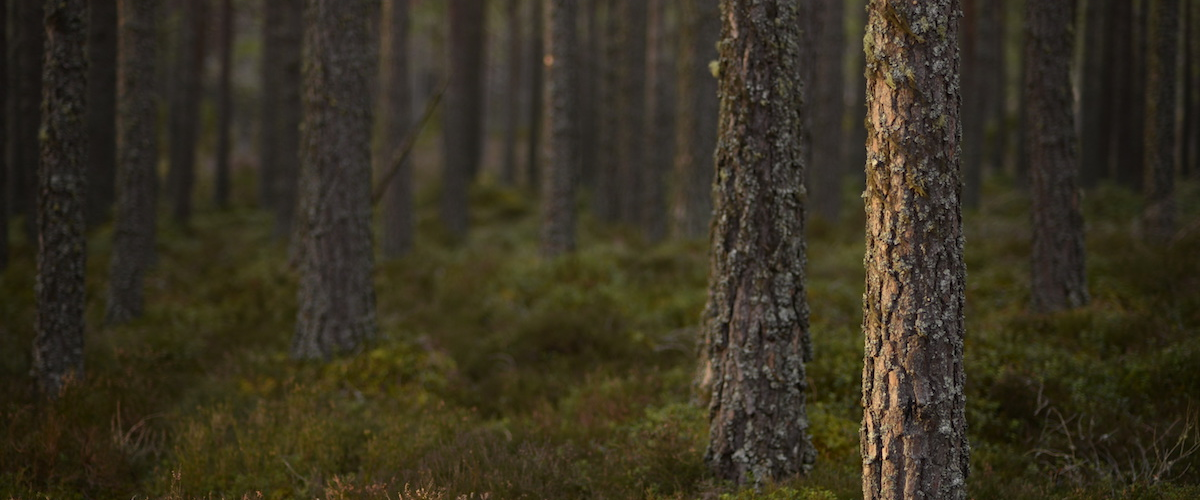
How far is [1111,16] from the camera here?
18688 mm

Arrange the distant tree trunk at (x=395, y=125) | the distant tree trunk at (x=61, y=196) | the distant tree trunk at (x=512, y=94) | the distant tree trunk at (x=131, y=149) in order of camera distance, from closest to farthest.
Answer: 1. the distant tree trunk at (x=61, y=196)
2. the distant tree trunk at (x=131, y=149)
3. the distant tree trunk at (x=395, y=125)
4. the distant tree trunk at (x=512, y=94)

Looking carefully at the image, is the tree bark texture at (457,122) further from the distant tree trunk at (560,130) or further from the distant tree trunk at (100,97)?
the distant tree trunk at (100,97)

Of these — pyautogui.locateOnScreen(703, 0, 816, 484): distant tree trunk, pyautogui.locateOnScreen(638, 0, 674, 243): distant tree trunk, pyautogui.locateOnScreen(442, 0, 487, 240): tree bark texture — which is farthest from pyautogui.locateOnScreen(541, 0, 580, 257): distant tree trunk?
pyautogui.locateOnScreen(703, 0, 816, 484): distant tree trunk

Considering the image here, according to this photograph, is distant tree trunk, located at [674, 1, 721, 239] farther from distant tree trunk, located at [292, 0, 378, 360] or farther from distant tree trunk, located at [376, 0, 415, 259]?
distant tree trunk, located at [292, 0, 378, 360]

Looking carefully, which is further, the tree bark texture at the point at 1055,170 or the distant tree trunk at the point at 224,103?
the distant tree trunk at the point at 224,103

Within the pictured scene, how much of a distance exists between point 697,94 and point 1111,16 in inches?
497

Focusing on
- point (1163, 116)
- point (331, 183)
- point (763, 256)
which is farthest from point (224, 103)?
point (1163, 116)

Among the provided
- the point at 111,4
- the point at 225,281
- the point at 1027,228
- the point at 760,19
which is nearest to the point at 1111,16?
the point at 1027,228

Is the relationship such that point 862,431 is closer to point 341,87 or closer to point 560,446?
point 560,446

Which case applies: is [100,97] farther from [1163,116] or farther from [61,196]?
[1163,116]

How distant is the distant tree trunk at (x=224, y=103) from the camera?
21173mm

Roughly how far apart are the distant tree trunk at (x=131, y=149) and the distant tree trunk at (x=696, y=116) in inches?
319

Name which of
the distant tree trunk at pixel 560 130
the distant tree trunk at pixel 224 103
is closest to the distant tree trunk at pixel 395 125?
the distant tree trunk at pixel 560 130

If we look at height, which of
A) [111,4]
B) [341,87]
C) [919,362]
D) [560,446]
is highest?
[111,4]
